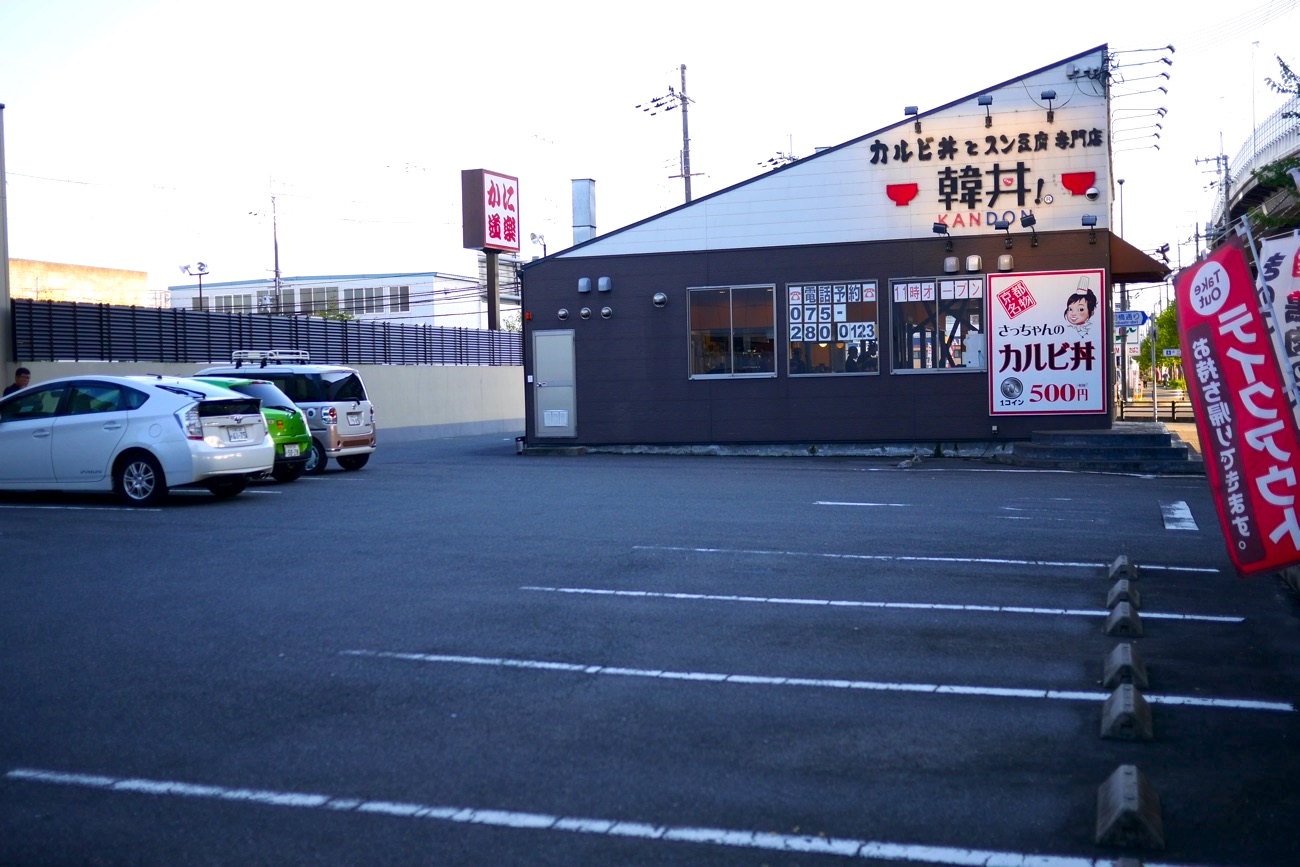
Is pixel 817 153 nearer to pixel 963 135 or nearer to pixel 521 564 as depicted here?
pixel 963 135

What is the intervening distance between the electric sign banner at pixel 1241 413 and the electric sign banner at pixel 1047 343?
15931mm

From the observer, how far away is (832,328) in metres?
24.2

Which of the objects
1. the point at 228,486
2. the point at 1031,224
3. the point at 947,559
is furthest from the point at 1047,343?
the point at 228,486

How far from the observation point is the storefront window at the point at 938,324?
76.5 ft

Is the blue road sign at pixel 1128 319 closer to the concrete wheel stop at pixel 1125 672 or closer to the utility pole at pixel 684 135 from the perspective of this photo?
the utility pole at pixel 684 135

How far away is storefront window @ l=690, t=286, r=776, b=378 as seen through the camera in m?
24.6

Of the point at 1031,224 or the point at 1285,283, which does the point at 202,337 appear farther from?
the point at 1285,283

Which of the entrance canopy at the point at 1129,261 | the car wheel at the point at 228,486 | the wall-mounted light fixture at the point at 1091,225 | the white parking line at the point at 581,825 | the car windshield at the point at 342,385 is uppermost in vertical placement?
the wall-mounted light fixture at the point at 1091,225

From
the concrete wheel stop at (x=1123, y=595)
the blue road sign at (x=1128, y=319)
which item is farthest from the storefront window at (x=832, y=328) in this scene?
the concrete wheel stop at (x=1123, y=595)

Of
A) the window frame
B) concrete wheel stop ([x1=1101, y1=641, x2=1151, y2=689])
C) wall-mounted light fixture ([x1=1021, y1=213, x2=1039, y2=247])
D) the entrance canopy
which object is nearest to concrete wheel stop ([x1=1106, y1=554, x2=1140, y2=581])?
concrete wheel stop ([x1=1101, y1=641, x2=1151, y2=689])

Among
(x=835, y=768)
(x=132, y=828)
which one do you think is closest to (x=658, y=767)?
(x=835, y=768)

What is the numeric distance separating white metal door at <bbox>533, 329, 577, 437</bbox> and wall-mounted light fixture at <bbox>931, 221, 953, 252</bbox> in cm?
783

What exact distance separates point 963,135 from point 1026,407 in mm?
5312

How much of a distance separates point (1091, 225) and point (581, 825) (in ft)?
67.7
